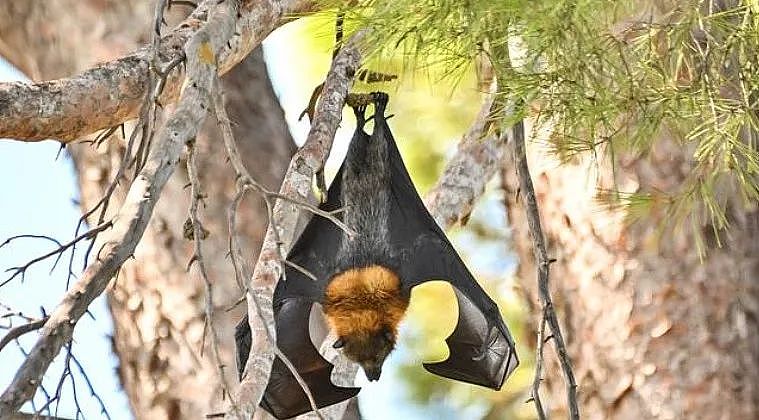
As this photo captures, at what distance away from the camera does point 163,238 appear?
312 cm

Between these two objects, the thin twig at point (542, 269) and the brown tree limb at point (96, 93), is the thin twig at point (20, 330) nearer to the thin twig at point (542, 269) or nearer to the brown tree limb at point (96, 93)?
the brown tree limb at point (96, 93)

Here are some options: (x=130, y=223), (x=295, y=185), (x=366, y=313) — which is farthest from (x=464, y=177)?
(x=130, y=223)

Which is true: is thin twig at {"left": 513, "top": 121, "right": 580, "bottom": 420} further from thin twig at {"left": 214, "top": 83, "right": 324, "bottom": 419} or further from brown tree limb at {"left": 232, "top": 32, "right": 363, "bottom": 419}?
thin twig at {"left": 214, "top": 83, "right": 324, "bottom": 419}

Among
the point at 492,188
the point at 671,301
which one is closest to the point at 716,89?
the point at 671,301

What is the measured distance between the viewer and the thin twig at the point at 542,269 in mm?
1902

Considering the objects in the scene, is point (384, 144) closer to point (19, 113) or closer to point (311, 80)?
point (19, 113)

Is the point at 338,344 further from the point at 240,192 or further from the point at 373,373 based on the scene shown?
A: the point at 240,192

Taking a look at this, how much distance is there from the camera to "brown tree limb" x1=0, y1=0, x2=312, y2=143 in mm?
1682

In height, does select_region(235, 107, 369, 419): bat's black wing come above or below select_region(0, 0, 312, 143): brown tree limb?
below

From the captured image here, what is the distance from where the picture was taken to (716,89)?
1968 mm

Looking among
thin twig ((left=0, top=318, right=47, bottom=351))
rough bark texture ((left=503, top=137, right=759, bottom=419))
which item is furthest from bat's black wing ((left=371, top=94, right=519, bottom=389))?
thin twig ((left=0, top=318, right=47, bottom=351))

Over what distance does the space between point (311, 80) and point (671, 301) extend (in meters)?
1.47

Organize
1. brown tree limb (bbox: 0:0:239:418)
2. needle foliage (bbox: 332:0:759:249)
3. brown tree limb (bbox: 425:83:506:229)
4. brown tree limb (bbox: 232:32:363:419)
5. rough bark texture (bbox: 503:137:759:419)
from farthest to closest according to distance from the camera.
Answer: rough bark texture (bbox: 503:137:759:419) < brown tree limb (bbox: 425:83:506:229) < needle foliage (bbox: 332:0:759:249) < brown tree limb (bbox: 232:32:363:419) < brown tree limb (bbox: 0:0:239:418)

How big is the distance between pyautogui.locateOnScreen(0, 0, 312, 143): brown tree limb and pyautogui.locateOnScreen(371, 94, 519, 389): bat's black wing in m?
0.36
